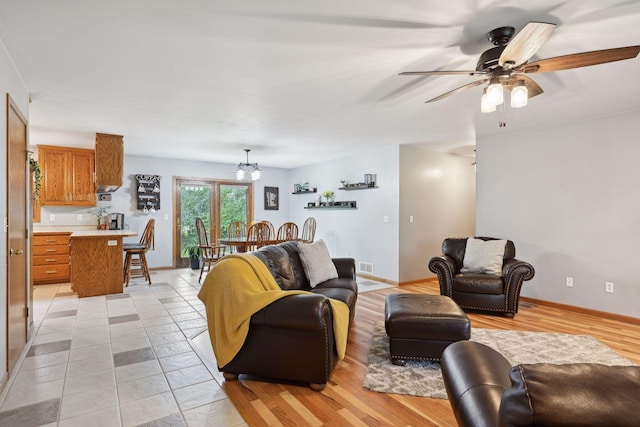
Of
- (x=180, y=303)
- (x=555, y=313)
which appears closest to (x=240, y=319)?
(x=180, y=303)

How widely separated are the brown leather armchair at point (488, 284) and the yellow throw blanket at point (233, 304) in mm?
2161

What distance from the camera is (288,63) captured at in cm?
257

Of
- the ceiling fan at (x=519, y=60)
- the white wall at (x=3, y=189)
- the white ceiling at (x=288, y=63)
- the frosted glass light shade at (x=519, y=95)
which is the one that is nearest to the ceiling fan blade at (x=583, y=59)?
the ceiling fan at (x=519, y=60)

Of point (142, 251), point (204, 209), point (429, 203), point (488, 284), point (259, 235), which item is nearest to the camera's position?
point (488, 284)

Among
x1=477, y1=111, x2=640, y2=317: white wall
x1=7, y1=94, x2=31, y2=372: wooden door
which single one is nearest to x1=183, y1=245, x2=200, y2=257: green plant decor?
x1=7, y1=94, x2=31, y2=372: wooden door

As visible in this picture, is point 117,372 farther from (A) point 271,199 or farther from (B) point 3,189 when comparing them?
(A) point 271,199

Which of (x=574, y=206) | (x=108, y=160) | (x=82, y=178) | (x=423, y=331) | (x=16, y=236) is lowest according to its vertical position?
(x=423, y=331)

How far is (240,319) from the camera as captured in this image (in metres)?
2.25

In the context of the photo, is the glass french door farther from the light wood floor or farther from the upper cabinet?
the light wood floor

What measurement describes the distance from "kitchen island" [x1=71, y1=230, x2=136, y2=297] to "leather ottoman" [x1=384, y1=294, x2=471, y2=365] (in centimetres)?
424

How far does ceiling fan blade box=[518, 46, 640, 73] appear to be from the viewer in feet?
5.93

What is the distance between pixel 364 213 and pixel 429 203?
118 cm

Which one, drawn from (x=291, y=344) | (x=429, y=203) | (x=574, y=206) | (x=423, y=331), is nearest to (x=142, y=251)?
(x=291, y=344)

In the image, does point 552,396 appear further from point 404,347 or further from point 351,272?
point 351,272
